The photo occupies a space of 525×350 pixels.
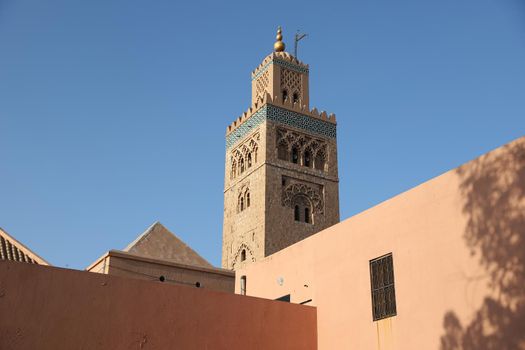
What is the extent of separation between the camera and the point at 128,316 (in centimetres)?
933

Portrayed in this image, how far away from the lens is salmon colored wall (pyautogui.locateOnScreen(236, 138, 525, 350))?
310 inches

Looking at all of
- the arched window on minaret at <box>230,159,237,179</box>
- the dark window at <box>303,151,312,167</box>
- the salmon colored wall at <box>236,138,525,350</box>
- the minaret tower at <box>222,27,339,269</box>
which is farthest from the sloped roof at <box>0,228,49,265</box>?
the dark window at <box>303,151,312,167</box>

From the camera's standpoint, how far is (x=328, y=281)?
1095cm

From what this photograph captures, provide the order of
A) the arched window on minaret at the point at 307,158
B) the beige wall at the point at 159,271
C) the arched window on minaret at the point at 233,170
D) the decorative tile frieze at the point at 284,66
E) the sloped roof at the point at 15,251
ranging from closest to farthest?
the sloped roof at the point at 15,251, the beige wall at the point at 159,271, the arched window on minaret at the point at 307,158, the arched window on minaret at the point at 233,170, the decorative tile frieze at the point at 284,66

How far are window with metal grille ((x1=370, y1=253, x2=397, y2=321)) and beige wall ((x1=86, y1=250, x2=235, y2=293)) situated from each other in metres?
6.28

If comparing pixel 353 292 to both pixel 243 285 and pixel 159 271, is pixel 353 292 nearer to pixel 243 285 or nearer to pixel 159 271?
pixel 243 285

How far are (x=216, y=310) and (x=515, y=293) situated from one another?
4.44 m

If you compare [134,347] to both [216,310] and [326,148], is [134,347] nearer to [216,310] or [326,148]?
[216,310]

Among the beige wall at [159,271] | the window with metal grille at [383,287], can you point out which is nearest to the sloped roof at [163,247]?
the beige wall at [159,271]

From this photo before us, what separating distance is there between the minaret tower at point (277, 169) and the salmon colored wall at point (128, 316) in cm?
1278

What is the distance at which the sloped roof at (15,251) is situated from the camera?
497 inches

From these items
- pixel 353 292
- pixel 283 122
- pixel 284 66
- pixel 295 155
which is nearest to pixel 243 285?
pixel 353 292

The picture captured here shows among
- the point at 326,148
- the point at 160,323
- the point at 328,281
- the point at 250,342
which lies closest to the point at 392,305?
the point at 328,281

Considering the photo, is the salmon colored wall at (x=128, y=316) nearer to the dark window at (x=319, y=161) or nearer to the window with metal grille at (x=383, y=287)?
the window with metal grille at (x=383, y=287)
